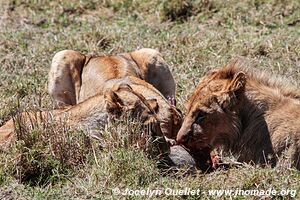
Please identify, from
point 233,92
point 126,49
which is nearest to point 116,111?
point 233,92

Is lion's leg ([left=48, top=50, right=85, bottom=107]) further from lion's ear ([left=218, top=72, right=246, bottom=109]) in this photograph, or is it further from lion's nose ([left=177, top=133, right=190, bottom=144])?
lion's ear ([left=218, top=72, right=246, bottom=109])

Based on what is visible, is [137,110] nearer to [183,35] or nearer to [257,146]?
[257,146]

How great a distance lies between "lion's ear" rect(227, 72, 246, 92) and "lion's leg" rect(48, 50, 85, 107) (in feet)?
10.9

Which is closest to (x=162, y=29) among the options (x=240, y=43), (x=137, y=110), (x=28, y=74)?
(x=240, y=43)

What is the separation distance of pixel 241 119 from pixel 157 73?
9.98 ft

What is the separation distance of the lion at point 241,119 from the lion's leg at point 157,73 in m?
2.75

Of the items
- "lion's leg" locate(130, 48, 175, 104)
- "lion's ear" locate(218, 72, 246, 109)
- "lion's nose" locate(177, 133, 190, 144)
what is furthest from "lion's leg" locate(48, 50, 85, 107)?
"lion's ear" locate(218, 72, 246, 109)

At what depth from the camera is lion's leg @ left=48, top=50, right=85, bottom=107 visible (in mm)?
10438

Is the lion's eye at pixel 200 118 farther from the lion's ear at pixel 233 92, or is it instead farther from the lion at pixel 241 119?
the lion's ear at pixel 233 92

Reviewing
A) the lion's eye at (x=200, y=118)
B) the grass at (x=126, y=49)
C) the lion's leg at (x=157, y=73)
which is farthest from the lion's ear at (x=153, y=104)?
the lion's leg at (x=157, y=73)

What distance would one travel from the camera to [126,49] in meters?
12.7

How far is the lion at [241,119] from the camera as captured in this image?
24.2ft

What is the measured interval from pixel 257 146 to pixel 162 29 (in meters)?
6.57

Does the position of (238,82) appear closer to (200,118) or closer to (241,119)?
(241,119)
